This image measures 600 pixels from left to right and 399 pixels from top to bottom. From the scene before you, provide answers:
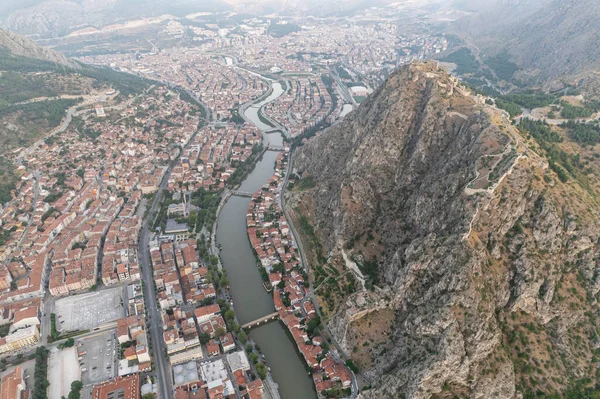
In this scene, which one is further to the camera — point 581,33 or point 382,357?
point 581,33

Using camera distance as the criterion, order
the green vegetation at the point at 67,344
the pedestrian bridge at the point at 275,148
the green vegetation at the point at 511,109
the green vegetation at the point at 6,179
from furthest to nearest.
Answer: the pedestrian bridge at the point at 275,148 < the green vegetation at the point at 6,179 < the green vegetation at the point at 511,109 < the green vegetation at the point at 67,344

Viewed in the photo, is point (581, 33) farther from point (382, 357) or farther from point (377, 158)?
point (382, 357)

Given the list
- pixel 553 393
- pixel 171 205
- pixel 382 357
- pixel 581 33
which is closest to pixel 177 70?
pixel 171 205

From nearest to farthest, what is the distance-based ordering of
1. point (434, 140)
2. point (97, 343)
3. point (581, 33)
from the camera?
1. point (97, 343)
2. point (434, 140)
3. point (581, 33)

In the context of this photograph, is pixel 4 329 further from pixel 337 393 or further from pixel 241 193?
pixel 241 193

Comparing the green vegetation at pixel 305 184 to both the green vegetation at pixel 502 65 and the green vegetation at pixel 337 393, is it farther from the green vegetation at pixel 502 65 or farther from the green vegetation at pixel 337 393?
the green vegetation at pixel 502 65

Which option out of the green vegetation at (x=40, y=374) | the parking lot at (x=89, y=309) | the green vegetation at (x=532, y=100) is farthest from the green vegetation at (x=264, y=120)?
the green vegetation at (x=40, y=374)

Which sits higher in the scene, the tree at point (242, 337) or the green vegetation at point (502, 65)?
the green vegetation at point (502, 65)
